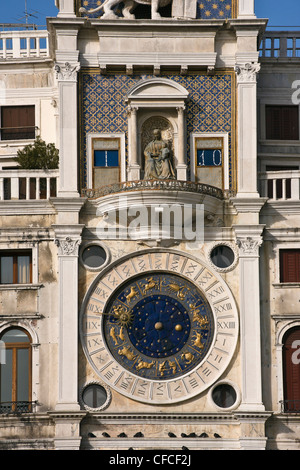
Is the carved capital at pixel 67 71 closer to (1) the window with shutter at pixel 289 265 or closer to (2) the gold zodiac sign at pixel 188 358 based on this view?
(1) the window with shutter at pixel 289 265

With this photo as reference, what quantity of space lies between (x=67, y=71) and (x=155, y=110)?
248cm

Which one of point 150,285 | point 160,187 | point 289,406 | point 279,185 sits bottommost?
point 289,406

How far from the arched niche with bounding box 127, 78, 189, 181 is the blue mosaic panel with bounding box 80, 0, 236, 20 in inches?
85.3

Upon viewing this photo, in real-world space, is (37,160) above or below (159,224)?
above

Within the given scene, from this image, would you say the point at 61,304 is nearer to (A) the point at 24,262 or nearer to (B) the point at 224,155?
(A) the point at 24,262

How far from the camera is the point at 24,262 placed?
3991cm

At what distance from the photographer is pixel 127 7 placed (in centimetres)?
4109

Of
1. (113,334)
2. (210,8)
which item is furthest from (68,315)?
(210,8)

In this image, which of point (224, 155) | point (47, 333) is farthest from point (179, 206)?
point (47, 333)

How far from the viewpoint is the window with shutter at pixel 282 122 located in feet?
139

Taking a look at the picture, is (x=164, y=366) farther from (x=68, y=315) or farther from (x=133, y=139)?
(x=133, y=139)

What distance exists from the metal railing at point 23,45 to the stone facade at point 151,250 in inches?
112

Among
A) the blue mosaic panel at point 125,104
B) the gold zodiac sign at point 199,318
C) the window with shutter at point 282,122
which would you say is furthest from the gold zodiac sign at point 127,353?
the window with shutter at point 282,122

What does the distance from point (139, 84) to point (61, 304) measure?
6.05 m
